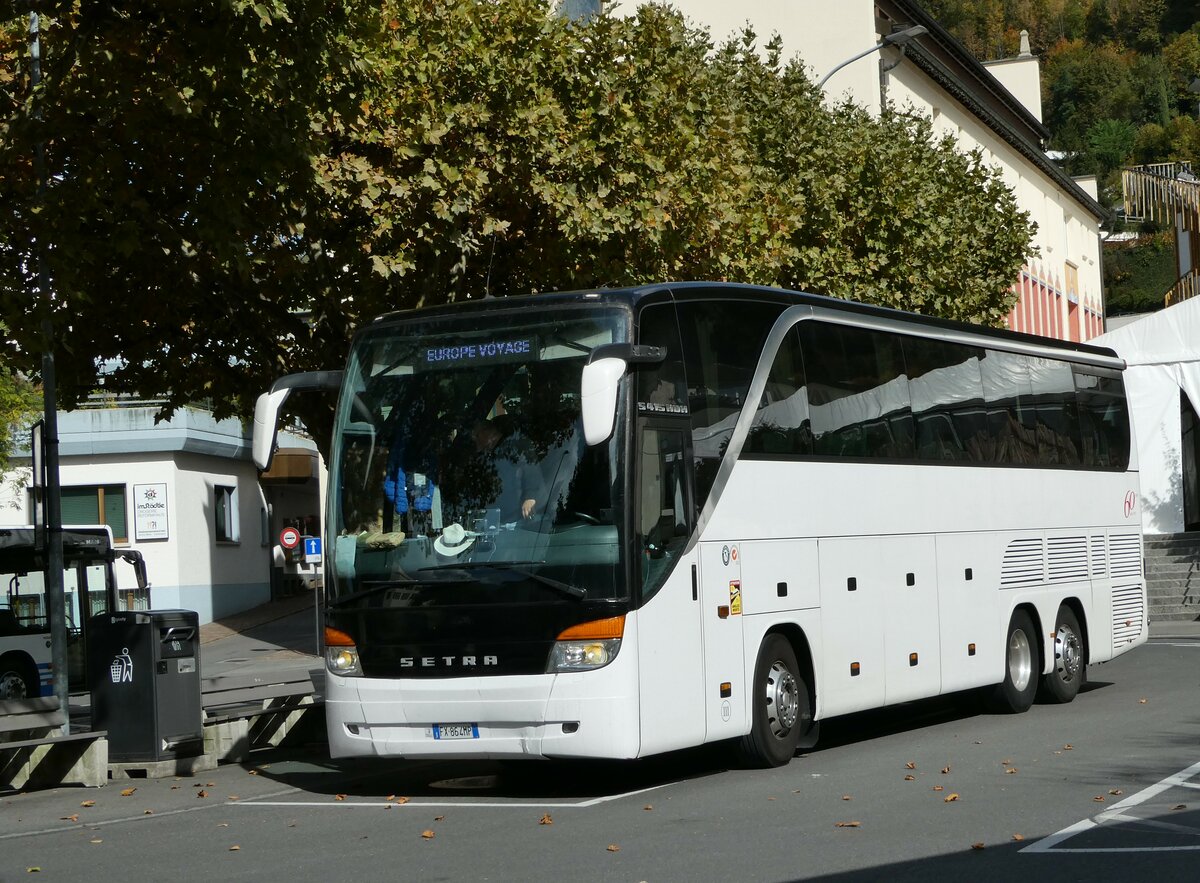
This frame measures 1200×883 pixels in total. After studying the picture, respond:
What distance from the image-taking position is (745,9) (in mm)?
47875

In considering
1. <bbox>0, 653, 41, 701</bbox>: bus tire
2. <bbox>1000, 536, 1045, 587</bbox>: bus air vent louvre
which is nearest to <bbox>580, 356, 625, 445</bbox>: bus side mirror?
<bbox>1000, 536, 1045, 587</bbox>: bus air vent louvre

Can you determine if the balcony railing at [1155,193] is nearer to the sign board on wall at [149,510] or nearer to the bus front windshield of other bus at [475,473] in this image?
the sign board on wall at [149,510]

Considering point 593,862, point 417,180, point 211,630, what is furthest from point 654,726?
point 211,630

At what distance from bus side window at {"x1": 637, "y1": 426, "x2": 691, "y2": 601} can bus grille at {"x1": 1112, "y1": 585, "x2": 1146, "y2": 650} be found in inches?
334

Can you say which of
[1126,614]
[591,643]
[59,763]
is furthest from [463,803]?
[1126,614]

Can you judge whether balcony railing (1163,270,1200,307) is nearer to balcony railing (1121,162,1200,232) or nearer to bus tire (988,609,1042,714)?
balcony railing (1121,162,1200,232)

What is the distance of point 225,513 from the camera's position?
48.9 m

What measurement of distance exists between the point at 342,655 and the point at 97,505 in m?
36.2

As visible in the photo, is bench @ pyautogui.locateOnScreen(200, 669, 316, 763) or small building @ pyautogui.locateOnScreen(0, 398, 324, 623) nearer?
bench @ pyautogui.locateOnScreen(200, 669, 316, 763)

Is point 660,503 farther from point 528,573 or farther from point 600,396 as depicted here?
point 600,396

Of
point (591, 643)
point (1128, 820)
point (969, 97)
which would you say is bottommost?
point (1128, 820)

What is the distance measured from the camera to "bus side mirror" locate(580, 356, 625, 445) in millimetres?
10086

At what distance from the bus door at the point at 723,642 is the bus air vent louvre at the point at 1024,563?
16.4 feet

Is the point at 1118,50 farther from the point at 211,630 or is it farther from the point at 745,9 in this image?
the point at 211,630
